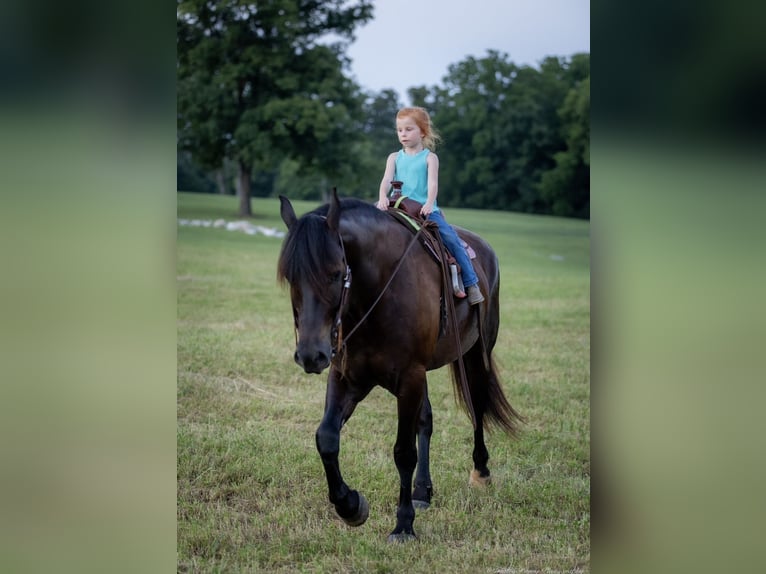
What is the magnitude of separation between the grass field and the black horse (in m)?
0.33

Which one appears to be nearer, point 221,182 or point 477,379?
point 477,379

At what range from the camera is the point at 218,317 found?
10.2m

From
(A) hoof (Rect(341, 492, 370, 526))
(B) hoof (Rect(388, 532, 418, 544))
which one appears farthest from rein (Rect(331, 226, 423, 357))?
(B) hoof (Rect(388, 532, 418, 544))

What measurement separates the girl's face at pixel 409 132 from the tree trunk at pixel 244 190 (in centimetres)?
1815

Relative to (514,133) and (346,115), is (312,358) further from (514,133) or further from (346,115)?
(514,133)

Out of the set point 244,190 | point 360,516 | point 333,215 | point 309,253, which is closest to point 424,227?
point 333,215

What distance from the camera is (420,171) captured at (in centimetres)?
421

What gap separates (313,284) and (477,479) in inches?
86.7

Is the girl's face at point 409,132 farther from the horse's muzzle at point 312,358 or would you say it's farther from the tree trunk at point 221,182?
the tree trunk at point 221,182

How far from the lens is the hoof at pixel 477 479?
4.74 metres

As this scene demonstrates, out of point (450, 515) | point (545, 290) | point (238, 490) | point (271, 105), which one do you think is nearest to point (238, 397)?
point (238, 490)

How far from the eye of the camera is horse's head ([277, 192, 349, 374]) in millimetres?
3156
